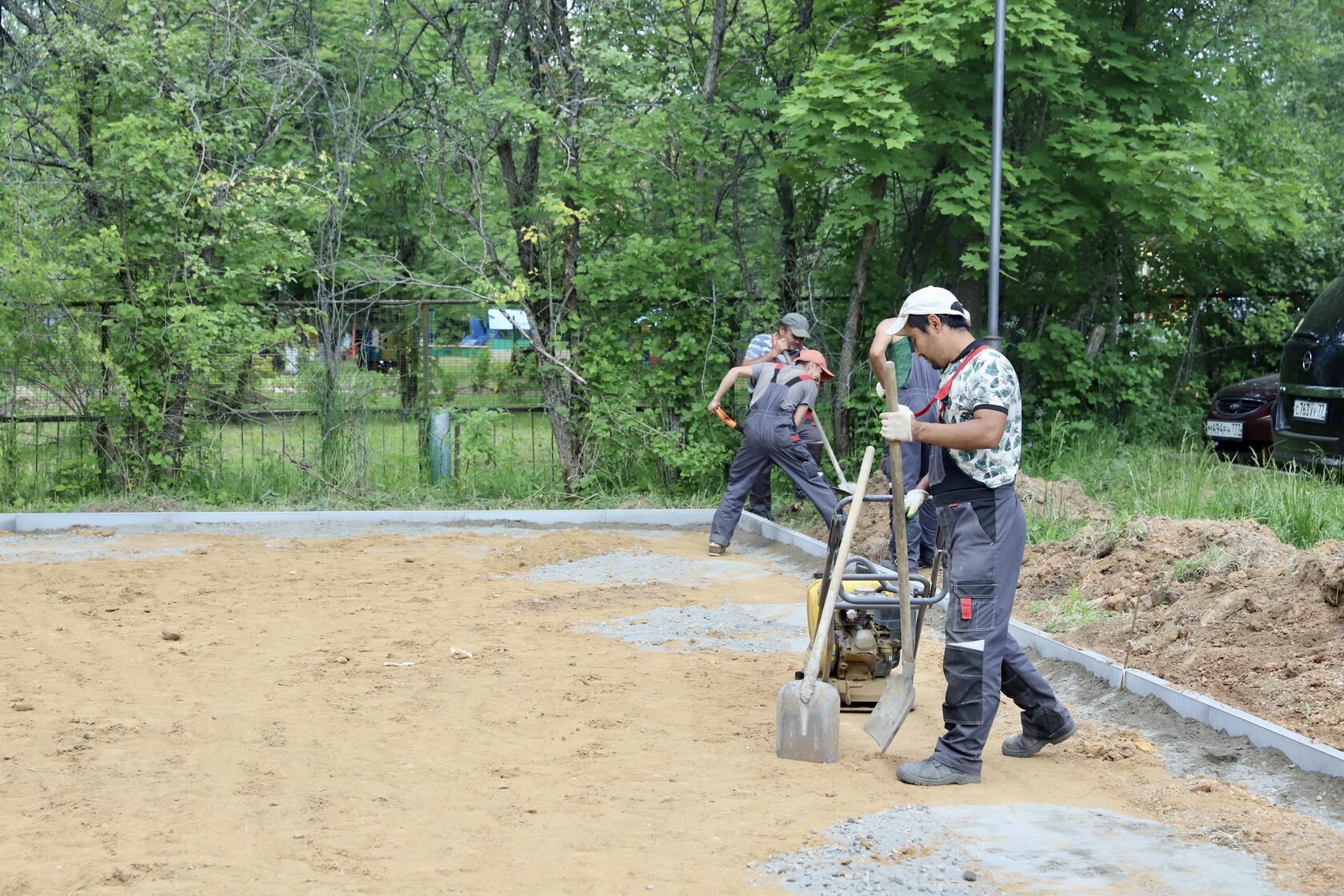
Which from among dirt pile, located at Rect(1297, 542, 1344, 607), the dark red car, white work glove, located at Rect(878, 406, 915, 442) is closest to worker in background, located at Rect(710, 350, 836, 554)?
dirt pile, located at Rect(1297, 542, 1344, 607)

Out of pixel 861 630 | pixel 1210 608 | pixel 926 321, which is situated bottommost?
pixel 1210 608

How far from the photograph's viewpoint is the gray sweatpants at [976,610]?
5.04 metres

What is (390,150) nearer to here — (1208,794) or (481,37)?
(481,37)

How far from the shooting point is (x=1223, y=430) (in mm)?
14969

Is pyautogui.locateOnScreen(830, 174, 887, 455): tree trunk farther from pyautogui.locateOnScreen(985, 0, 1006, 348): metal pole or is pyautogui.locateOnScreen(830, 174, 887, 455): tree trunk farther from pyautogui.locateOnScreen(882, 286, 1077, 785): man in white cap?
pyautogui.locateOnScreen(882, 286, 1077, 785): man in white cap

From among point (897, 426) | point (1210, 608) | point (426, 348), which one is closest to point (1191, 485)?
point (1210, 608)

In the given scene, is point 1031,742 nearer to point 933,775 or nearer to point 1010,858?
point 933,775

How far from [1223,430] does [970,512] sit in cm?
1122

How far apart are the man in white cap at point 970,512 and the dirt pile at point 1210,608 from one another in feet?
4.85

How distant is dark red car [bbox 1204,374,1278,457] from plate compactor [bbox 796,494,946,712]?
990 centimetres

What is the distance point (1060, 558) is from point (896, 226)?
20.7 feet

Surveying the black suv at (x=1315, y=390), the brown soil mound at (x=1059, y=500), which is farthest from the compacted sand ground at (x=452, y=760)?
the black suv at (x=1315, y=390)

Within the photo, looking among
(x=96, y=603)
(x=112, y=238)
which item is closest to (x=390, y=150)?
(x=112, y=238)

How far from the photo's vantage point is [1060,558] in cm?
874
